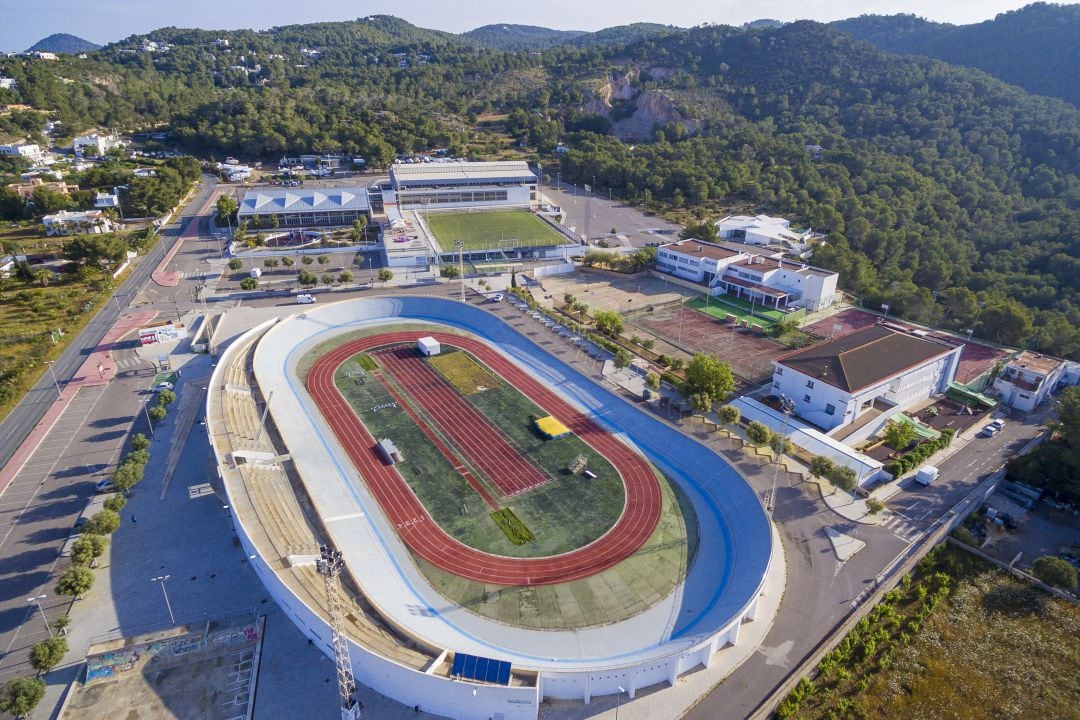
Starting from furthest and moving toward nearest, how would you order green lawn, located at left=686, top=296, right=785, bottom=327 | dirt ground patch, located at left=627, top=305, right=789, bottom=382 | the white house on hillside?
the white house on hillside
green lawn, located at left=686, top=296, right=785, bottom=327
dirt ground patch, located at left=627, top=305, right=789, bottom=382

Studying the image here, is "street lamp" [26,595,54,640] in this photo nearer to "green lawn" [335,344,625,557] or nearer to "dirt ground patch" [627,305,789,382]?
"green lawn" [335,344,625,557]

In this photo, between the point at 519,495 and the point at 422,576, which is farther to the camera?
the point at 519,495

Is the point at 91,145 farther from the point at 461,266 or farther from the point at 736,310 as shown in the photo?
the point at 736,310

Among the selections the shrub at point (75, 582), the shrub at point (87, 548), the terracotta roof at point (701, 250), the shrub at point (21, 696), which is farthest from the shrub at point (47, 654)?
the terracotta roof at point (701, 250)

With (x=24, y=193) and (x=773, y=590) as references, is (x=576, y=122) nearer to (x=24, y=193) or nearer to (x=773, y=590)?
(x=24, y=193)

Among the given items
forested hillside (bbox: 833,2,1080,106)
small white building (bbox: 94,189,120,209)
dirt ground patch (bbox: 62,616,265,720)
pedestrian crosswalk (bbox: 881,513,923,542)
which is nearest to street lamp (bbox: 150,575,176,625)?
dirt ground patch (bbox: 62,616,265,720)

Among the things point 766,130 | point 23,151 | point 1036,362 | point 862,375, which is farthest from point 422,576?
point 23,151
